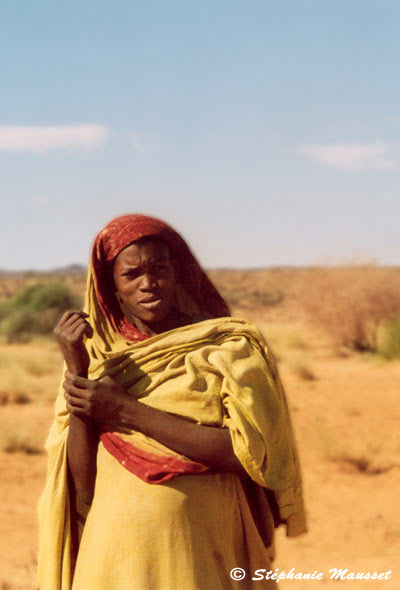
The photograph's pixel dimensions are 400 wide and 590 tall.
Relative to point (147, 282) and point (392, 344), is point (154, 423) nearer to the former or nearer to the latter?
point (147, 282)

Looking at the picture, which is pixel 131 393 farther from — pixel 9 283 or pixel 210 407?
pixel 9 283

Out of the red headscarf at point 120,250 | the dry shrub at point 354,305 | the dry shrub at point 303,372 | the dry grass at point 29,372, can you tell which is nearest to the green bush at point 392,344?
the dry shrub at point 354,305

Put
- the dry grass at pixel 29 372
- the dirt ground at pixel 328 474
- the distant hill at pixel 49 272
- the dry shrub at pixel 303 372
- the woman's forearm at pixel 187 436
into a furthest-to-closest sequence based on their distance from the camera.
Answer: the distant hill at pixel 49 272 < the dry shrub at pixel 303 372 < the dry grass at pixel 29 372 < the dirt ground at pixel 328 474 < the woman's forearm at pixel 187 436

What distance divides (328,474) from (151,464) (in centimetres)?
914

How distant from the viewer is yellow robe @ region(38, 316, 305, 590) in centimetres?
263

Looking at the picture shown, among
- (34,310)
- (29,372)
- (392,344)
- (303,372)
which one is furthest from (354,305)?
(34,310)

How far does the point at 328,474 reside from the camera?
11.4 m

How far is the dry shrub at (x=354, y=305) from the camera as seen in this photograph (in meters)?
23.9

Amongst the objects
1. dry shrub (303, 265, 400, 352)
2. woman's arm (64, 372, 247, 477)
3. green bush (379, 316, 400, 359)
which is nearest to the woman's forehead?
woman's arm (64, 372, 247, 477)

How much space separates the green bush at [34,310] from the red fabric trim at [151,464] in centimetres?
2446

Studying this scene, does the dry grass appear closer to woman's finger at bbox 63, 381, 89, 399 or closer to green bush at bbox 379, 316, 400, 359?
green bush at bbox 379, 316, 400, 359

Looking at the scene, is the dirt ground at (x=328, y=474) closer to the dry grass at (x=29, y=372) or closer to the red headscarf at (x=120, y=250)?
the dry grass at (x=29, y=372)

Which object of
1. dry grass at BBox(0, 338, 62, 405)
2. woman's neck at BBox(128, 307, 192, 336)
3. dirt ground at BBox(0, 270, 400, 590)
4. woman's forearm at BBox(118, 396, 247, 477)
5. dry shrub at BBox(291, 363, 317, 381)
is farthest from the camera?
dry shrub at BBox(291, 363, 317, 381)

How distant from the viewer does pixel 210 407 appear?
2664 millimetres
